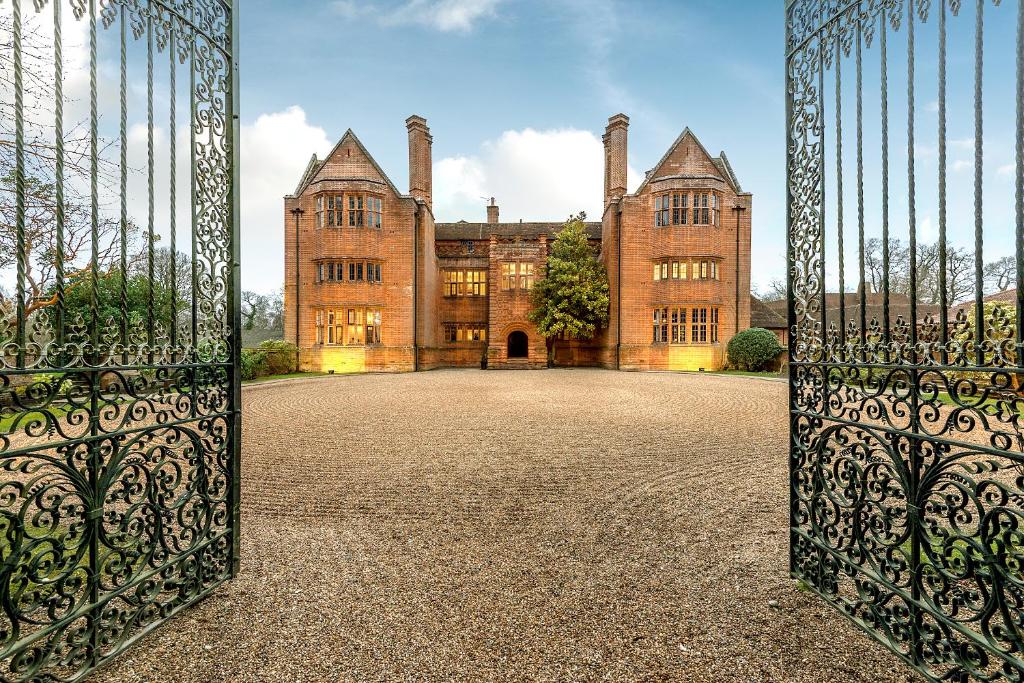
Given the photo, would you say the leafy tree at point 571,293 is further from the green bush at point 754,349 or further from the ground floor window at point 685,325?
the green bush at point 754,349

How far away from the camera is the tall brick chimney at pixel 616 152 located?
25.2m

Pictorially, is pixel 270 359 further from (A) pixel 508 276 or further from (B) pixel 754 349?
(B) pixel 754 349

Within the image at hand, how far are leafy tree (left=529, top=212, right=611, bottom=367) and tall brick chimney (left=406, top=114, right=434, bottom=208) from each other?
8015mm

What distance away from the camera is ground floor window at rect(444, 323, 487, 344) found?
29.5 m

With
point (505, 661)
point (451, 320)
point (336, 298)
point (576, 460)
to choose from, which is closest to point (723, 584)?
point (505, 661)

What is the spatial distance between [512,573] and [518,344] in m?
27.5

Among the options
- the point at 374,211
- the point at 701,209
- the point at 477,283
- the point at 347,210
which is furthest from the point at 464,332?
the point at 701,209

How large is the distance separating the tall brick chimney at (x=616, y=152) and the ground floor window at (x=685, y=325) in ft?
23.3

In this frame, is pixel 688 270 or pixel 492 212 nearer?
pixel 688 270

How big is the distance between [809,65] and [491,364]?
76.9ft

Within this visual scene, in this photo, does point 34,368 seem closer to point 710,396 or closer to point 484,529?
point 484,529

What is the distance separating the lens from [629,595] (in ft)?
10.8

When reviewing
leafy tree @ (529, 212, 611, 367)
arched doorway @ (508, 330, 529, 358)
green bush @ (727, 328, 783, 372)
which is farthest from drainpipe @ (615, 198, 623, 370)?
arched doorway @ (508, 330, 529, 358)

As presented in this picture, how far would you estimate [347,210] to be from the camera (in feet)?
76.7
